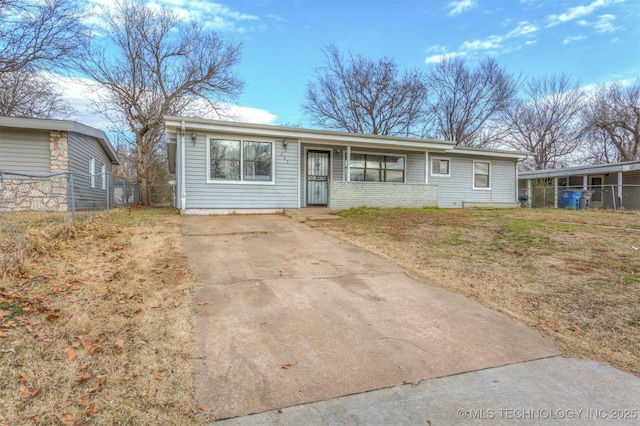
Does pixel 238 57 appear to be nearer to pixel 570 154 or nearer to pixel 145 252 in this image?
pixel 145 252

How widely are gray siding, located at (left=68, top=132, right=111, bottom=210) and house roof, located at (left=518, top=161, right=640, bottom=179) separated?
2302 centimetres

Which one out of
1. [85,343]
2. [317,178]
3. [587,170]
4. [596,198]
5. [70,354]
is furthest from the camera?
[596,198]

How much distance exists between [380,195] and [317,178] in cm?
246

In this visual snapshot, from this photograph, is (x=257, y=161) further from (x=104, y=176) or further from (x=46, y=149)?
(x=104, y=176)

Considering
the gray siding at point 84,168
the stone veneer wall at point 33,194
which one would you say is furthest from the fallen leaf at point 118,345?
the gray siding at point 84,168

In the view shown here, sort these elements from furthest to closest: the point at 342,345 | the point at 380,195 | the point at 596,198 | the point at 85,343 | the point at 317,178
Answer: the point at 596,198, the point at 317,178, the point at 380,195, the point at 342,345, the point at 85,343

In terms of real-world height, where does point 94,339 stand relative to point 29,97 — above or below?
below

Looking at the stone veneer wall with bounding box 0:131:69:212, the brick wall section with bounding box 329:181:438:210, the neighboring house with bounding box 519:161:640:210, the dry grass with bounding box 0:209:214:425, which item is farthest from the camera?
the neighboring house with bounding box 519:161:640:210

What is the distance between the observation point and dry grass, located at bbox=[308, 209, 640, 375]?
3104 millimetres

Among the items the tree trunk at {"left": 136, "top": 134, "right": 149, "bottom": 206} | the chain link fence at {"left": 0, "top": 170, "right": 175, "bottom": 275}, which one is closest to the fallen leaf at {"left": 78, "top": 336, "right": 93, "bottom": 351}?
the chain link fence at {"left": 0, "top": 170, "right": 175, "bottom": 275}

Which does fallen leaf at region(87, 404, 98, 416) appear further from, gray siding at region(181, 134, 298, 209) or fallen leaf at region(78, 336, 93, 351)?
gray siding at region(181, 134, 298, 209)

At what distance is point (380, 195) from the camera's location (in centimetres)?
1255

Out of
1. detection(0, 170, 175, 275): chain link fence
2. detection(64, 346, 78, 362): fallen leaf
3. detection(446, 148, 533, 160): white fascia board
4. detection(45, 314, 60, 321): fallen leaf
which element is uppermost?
detection(446, 148, 533, 160): white fascia board

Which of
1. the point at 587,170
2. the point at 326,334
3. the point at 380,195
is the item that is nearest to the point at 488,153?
the point at 380,195
